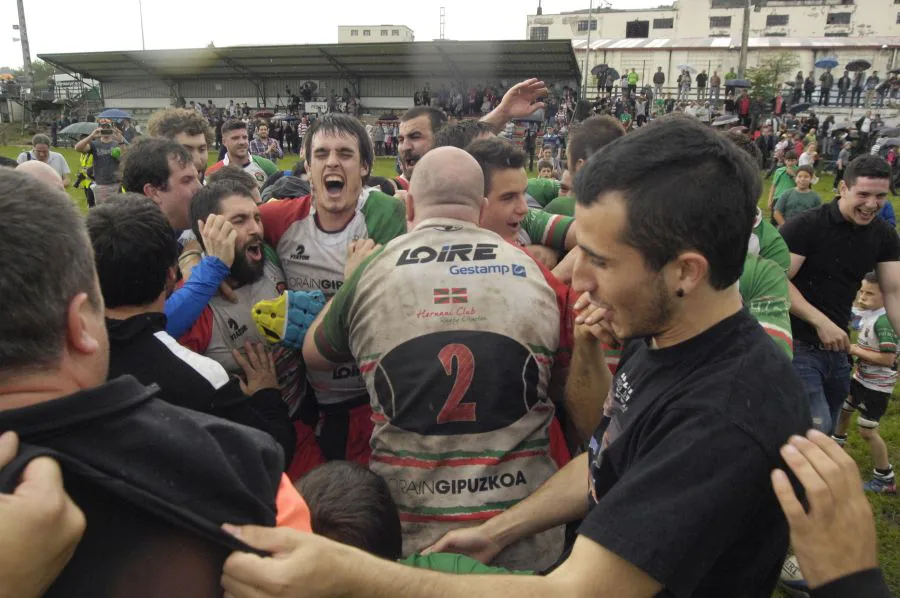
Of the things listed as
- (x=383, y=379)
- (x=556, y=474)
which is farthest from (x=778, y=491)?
(x=383, y=379)

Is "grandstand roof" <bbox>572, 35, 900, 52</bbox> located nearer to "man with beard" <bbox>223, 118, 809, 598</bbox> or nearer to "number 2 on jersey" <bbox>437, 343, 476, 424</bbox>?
"number 2 on jersey" <bbox>437, 343, 476, 424</bbox>

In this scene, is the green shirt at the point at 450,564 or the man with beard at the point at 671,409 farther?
the green shirt at the point at 450,564

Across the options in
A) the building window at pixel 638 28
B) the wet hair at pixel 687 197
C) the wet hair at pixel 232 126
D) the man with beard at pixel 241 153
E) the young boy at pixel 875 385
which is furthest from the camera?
the building window at pixel 638 28

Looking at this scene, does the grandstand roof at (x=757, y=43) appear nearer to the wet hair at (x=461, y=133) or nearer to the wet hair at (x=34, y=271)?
the wet hair at (x=461, y=133)

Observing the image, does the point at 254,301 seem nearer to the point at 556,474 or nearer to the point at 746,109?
the point at 556,474

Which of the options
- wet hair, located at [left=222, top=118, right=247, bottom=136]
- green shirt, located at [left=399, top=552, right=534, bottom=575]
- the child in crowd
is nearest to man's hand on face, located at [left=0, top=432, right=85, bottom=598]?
green shirt, located at [left=399, top=552, right=534, bottom=575]

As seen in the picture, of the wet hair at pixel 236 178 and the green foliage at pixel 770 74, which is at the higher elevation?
the green foliage at pixel 770 74

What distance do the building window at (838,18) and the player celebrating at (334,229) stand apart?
189 ft

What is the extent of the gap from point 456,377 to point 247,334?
1.21 m

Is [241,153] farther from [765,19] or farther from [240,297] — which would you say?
[765,19]

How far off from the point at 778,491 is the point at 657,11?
61.0 m

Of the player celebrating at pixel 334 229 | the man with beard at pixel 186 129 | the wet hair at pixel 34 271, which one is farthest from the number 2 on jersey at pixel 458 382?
the man with beard at pixel 186 129

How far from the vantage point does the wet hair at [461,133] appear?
4.28 meters

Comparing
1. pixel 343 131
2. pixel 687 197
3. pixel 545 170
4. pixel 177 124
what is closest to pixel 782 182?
pixel 545 170
